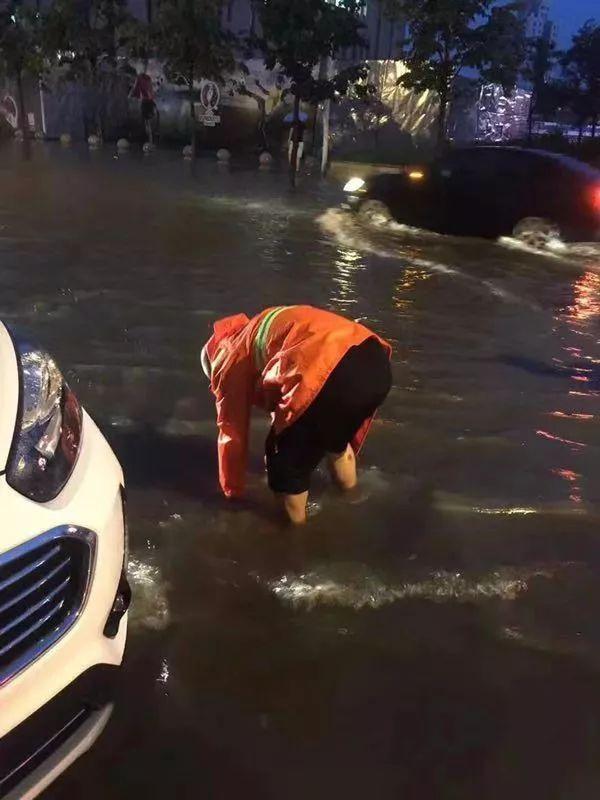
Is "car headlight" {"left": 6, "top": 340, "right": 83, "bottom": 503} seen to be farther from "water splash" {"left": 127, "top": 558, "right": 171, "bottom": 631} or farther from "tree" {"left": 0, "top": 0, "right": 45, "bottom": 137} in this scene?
"tree" {"left": 0, "top": 0, "right": 45, "bottom": 137}

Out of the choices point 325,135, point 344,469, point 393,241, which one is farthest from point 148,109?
point 344,469

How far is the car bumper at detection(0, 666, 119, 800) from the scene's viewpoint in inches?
63.1

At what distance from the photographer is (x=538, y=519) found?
3.62m

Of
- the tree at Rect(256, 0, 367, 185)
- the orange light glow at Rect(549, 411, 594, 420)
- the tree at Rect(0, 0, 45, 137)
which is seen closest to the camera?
the orange light glow at Rect(549, 411, 594, 420)

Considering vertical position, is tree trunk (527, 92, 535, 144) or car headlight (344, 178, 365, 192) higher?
tree trunk (527, 92, 535, 144)

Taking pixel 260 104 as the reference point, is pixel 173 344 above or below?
below

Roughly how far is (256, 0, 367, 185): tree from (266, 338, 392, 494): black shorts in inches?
565

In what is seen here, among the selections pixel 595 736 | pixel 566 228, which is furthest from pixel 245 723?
pixel 566 228

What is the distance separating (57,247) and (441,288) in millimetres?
4536

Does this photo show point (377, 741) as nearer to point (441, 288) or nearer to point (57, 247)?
point (441, 288)

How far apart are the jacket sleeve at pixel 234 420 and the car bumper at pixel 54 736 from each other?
4.25 feet

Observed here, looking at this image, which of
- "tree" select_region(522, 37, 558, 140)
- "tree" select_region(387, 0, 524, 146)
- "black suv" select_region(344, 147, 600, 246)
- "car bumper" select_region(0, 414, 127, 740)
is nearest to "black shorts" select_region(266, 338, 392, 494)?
"car bumper" select_region(0, 414, 127, 740)

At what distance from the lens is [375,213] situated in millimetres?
12391

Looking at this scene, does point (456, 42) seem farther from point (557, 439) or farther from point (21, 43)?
point (557, 439)
